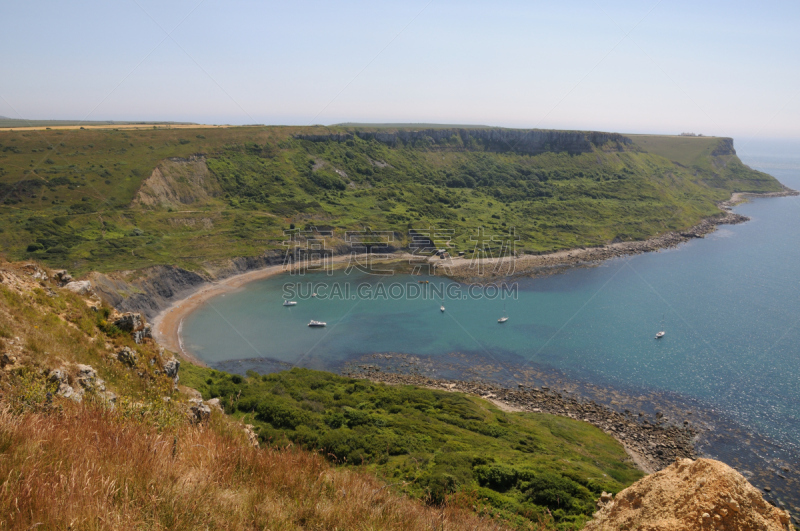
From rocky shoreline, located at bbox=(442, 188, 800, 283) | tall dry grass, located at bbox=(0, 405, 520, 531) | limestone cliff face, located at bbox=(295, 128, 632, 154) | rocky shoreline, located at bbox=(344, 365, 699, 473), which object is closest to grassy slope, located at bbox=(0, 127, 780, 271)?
rocky shoreline, located at bbox=(442, 188, 800, 283)

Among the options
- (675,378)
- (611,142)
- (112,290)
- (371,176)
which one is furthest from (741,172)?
(112,290)

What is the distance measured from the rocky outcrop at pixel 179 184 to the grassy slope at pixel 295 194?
5.90 ft

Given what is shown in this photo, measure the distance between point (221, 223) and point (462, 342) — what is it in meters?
50.4

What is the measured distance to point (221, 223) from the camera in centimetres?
7831

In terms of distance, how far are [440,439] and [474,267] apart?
171 feet

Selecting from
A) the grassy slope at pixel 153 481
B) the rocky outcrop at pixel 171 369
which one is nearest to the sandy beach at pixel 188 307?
the rocky outcrop at pixel 171 369

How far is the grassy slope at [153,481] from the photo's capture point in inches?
228

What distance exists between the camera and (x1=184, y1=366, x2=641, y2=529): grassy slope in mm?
19047

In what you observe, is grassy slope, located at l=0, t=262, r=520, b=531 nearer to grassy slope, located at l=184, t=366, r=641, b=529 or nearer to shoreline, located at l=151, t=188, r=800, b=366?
grassy slope, located at l=184, t=366, r=641, b=529

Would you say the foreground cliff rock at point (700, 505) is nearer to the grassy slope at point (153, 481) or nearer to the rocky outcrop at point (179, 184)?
the grassy slope at point (153, 481)

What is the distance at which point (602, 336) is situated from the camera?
165ft

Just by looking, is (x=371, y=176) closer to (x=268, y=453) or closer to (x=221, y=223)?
(x=221, y=223)

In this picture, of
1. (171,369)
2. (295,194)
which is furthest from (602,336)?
(295,194)

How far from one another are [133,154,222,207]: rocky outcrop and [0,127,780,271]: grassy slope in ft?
5.90
